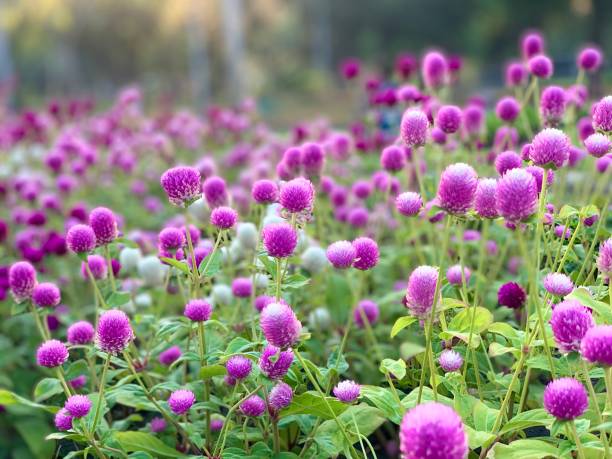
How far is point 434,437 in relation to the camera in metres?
0.85

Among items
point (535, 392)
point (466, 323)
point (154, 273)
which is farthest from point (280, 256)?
point (154, 273)

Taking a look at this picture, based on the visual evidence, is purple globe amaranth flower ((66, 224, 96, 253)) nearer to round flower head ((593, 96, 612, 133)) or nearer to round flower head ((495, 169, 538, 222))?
round flower head ((495, 169, 538, 222))

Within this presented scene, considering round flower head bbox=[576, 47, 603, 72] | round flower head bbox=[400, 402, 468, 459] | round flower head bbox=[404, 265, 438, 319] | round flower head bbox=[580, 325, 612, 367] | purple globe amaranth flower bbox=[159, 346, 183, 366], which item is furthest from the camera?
round flower head bbox=[576, 47, 603, 72]

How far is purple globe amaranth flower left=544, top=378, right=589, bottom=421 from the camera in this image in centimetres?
105

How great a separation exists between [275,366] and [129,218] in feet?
10.2

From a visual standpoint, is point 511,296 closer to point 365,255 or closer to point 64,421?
point 365,255

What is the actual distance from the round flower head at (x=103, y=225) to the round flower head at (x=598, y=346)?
3.66 feet

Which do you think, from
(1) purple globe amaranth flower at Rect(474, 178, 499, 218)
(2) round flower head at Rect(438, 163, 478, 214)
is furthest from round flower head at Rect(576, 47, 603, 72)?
(2) round flower head at Rect(438, 163, 478, 214)

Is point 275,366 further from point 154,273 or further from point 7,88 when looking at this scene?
point 7,88

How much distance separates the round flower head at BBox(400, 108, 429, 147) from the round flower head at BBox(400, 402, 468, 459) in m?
0.74

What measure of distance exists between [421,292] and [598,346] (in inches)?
12.7

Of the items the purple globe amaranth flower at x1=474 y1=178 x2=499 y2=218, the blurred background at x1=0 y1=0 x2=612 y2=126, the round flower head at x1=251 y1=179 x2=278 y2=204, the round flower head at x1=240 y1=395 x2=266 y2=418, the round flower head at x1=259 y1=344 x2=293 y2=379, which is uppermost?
the purple globe amaranth flower at x1=474 y1=178 x2=499 y2=218

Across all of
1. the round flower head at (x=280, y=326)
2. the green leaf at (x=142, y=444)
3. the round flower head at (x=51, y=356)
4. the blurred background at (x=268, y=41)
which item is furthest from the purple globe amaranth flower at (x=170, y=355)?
the blurred background at (x=268, y=41)

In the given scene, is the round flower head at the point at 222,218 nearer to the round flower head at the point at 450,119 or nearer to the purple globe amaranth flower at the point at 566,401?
the round flower head at the point at 450,119
